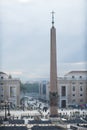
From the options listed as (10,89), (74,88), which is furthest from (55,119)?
→ (74,88)

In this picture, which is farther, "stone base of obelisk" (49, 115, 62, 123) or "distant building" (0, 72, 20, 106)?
"distant building" (0, 72, 20, 106)

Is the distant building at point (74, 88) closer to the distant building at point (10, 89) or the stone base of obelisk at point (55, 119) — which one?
the distant building at point (10, 89)

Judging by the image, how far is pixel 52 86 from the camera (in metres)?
11.7

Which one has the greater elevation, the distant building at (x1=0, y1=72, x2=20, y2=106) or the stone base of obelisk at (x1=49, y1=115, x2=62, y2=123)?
the distant building at (x1=0, y1=72, x2=20, y2=106)

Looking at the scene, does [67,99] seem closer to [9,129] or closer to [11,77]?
[11,77]

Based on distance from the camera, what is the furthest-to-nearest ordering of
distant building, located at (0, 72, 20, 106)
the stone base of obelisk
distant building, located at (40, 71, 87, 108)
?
distant building, located at (40, 71, 87, 108) < distant building, located at (0, 72, 20, 106) < the stone base of obelisk

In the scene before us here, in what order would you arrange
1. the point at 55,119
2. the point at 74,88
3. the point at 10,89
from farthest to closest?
the point at 74,88
the point at 10,89
the point at 55,119

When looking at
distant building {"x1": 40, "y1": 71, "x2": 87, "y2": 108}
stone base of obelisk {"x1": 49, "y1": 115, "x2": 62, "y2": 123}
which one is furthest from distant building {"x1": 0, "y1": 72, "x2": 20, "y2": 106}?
stone base of obelisk {"x1": 49, "y1": 115, "x2": 62, "y2": 123}

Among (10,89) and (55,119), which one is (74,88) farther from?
(55,119)

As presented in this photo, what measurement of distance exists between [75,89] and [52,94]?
9.72 metres

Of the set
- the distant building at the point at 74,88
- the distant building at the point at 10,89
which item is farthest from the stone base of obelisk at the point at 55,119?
the distant building at the point at 74,88

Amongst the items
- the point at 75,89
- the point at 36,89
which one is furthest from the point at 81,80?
the point at 36,89

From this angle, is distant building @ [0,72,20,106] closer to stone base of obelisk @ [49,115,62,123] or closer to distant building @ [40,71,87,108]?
distant building @ [40,71,87,108]

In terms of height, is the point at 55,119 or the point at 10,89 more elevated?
the point at 10,89
